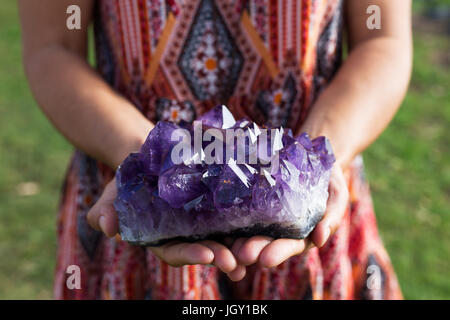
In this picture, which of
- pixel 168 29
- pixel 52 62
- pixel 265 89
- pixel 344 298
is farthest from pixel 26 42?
pixel 344 298

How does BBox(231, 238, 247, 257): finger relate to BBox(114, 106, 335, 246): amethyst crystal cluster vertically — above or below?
below

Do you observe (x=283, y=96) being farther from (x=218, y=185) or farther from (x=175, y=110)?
(x=218, y=185)

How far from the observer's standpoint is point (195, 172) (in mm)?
1157

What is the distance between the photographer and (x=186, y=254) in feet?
3.63

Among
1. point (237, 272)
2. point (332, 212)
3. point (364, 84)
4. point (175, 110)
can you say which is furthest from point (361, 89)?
point (237, 272)

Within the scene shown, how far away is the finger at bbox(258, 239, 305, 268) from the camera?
3.56 ft

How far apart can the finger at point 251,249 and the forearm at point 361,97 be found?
29cm

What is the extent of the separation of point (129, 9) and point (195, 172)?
0.44 m

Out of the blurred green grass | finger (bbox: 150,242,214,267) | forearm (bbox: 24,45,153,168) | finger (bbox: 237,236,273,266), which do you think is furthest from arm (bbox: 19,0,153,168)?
the blurred green grass

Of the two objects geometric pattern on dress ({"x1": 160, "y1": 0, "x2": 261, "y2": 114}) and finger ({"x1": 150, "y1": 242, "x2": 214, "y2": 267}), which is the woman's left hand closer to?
finger ({"x1": 150, "y1": 242, "x2": 214, "y2": 267})

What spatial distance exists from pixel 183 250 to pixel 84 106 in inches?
17.8

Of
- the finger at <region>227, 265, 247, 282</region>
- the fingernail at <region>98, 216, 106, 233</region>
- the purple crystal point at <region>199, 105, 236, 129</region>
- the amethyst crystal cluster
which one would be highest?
the purple crystal point at <region>199, 105, 236, 129</region>

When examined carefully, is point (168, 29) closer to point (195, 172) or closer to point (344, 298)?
point (195, 172)

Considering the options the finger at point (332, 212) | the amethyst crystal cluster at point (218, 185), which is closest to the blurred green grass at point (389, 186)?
the finger at point (332, 212)
